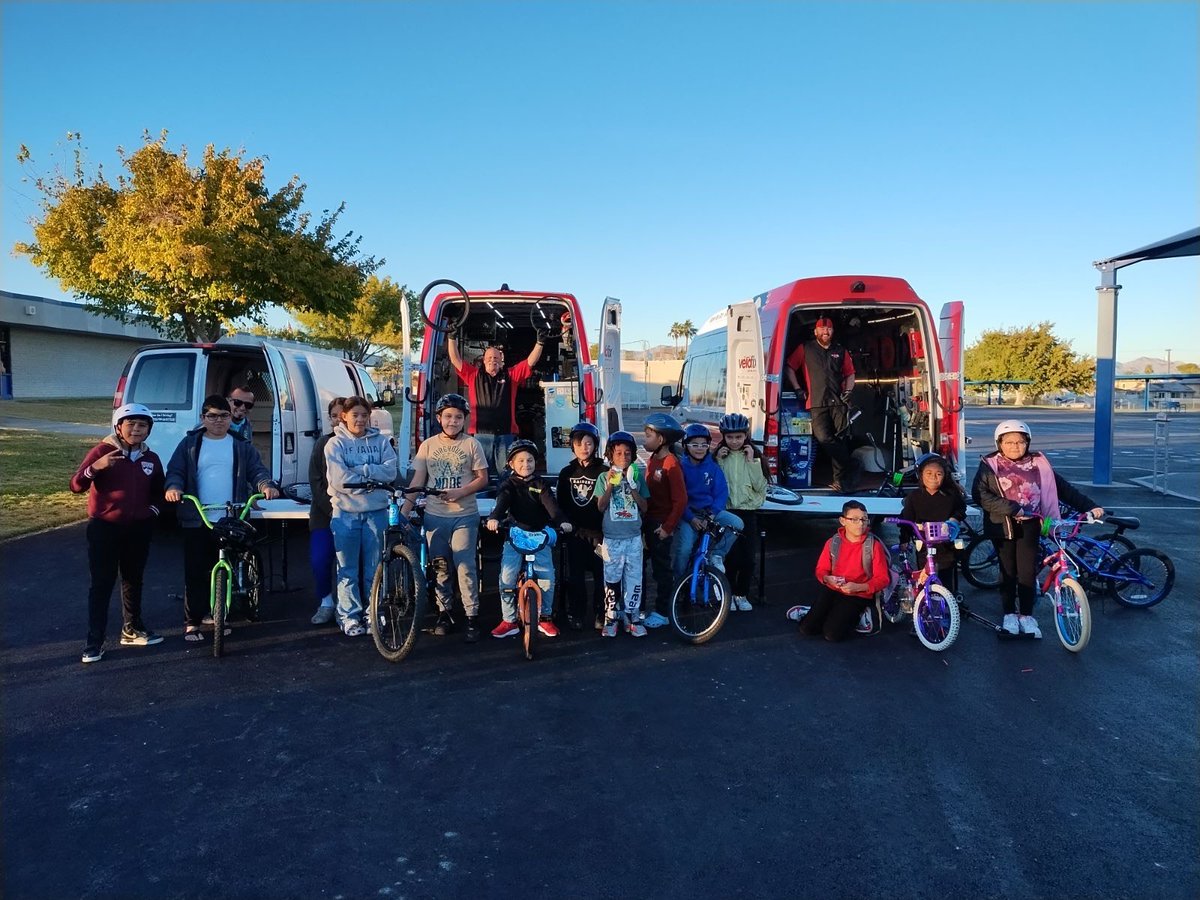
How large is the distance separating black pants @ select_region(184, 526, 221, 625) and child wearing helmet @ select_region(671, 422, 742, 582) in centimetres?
355

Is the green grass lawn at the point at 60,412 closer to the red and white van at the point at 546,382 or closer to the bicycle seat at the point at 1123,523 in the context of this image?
the red and white van at the point at 546,382

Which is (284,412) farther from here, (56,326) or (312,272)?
(56,326)

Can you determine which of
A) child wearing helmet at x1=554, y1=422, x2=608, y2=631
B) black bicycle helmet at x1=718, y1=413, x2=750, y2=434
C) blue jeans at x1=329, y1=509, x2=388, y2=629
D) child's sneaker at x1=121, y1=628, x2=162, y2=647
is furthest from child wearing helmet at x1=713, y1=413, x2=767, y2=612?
child's sneaker at x1=121, y1=628, x2=162, y2=647

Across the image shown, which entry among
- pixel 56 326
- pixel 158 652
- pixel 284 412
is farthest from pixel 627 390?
pixel 158 652

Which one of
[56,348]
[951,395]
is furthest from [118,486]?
[56,348]

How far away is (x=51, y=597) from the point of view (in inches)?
270

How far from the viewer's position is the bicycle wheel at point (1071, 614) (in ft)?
17.9

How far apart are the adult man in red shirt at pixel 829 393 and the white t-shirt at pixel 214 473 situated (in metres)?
5.83

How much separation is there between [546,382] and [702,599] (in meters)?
3.37

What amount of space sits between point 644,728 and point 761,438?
4180mm

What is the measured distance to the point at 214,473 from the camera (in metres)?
5.85

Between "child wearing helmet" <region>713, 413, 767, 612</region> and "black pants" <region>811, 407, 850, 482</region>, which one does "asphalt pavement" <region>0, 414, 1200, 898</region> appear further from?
"black pants" <region>811, 407, 850, 482</region>

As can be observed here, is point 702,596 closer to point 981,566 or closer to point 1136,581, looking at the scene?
point 981,566

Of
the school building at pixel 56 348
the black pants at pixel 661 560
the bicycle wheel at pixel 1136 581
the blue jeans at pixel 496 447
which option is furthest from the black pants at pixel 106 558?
the school building at pixel 56 348
